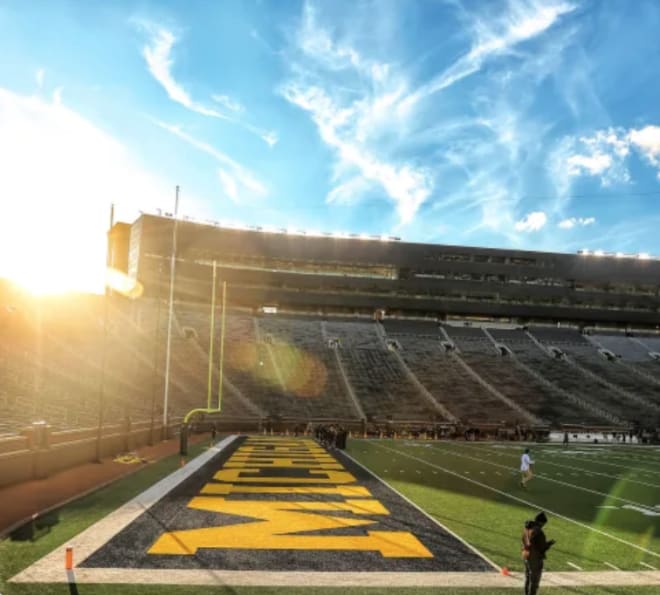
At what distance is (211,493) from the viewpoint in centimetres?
1714

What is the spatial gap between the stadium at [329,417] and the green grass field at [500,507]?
0.32ft

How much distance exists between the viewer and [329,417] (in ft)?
163

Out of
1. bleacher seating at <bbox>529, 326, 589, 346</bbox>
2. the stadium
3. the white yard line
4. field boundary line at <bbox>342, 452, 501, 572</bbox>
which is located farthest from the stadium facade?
field boundary line at <bbox>342, 452, 501, 572</bbox>

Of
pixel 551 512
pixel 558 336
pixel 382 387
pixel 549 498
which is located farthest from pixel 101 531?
pixel 558 336

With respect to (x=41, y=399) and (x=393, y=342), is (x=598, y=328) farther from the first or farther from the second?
(x=41, y=399)

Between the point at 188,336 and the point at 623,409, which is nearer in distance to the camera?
the point at 623,409

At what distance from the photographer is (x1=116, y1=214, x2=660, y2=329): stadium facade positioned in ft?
244

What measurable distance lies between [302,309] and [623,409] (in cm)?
3718

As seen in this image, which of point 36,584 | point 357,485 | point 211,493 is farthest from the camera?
point 357,485

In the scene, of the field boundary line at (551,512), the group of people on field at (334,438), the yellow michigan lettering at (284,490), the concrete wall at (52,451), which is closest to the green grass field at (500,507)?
the field boundary line at (551,512)

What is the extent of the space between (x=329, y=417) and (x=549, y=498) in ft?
105

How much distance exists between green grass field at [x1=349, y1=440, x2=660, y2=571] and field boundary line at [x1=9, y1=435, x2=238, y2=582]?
22.3 ft

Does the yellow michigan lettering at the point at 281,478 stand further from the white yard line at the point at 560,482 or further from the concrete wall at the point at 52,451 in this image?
the white yard line at the point at 560,482

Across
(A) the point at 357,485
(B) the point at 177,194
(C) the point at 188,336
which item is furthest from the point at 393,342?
(A) the point at 357,485
